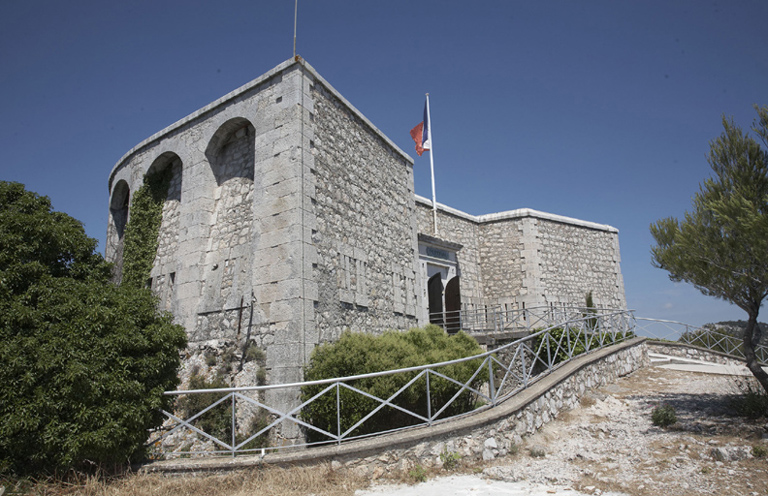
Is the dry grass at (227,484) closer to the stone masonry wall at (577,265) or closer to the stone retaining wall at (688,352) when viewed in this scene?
the stone retaining wall at (688,352)

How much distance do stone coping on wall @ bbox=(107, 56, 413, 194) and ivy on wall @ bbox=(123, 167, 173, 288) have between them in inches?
37.8

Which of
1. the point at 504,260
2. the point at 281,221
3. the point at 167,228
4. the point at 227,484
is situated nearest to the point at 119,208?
the point at 167,228

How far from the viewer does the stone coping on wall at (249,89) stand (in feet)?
30.2

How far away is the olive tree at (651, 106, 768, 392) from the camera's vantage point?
6625mm

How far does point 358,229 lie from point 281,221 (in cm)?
207

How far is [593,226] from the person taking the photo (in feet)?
64.5

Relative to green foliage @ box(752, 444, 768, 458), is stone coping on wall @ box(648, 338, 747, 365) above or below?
above

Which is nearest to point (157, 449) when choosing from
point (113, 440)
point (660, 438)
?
point (113, 440)

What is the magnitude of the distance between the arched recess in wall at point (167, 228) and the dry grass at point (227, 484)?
5127 millimetres

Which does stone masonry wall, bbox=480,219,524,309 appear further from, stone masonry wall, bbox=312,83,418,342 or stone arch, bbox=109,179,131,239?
stone arch, bbox=109,179,131,239

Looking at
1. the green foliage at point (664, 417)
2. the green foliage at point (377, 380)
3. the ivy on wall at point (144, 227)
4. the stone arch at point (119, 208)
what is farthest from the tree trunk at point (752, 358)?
the stone arch at point (119, 208)

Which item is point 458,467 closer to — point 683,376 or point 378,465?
point 378,465

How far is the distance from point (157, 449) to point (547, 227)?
14804 mm

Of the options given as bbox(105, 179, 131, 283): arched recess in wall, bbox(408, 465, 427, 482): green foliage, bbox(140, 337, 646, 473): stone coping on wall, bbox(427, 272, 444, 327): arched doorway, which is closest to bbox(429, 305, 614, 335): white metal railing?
bbox(427, 272, 444, 327): arched doorway
